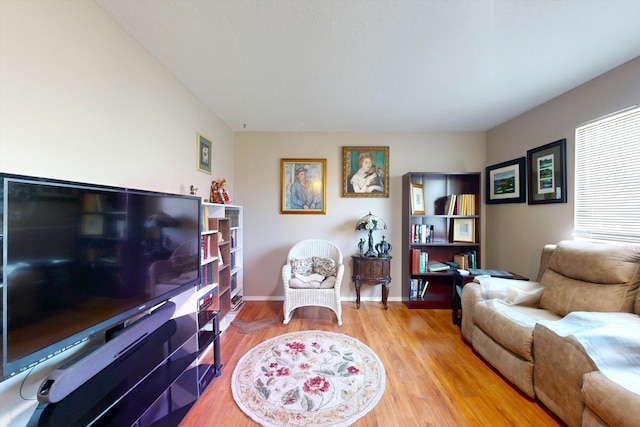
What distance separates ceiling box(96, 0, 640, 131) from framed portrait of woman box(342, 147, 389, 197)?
0.77 meters

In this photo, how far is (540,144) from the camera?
234 centimetres

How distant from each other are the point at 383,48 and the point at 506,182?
244 centimetres

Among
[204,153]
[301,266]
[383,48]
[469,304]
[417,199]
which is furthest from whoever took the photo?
[417,199]

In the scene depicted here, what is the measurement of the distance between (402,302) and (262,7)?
3.47 m

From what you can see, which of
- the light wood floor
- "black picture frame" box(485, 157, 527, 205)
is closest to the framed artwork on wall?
the light wood floor

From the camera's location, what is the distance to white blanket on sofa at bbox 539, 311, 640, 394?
1074mm

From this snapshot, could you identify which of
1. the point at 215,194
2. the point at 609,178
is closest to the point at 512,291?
the point at 609,178

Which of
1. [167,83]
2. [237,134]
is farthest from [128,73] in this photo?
[237,134]

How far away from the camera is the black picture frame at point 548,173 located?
2105 mm

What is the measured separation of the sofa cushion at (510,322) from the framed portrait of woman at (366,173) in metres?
1.76

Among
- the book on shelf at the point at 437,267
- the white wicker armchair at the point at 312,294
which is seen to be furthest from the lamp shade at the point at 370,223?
the book on shelf at the point at 437,267

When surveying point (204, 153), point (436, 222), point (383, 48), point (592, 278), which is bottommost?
point (592, 278)

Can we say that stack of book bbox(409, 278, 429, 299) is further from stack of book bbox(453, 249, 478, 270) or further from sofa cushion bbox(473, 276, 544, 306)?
sofa cushion bbox(473, 276, 544, 306)

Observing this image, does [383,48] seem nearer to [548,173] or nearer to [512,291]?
[548,173]
